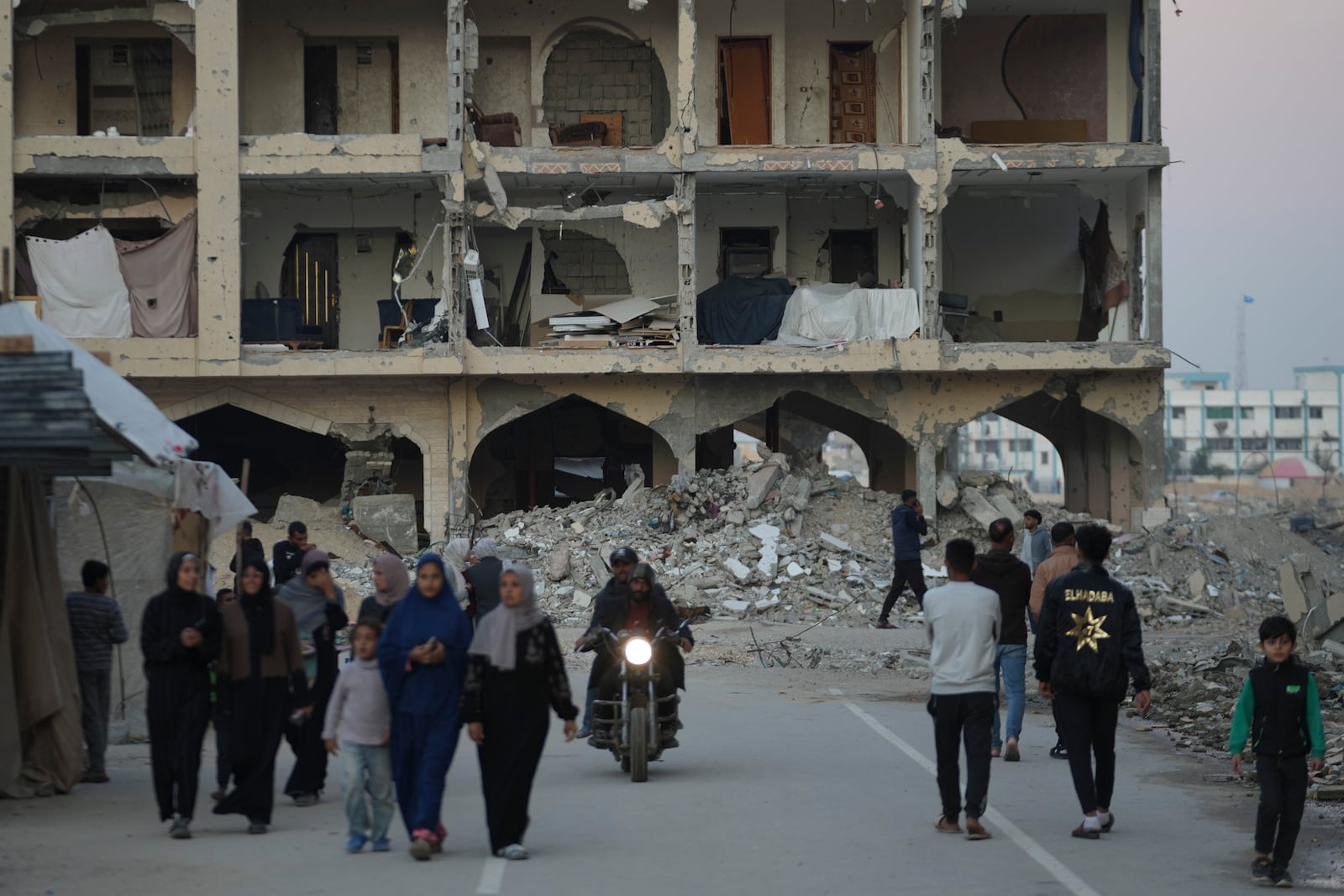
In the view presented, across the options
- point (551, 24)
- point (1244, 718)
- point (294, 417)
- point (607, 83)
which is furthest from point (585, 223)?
point (1244, 718)

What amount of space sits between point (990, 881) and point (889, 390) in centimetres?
2353

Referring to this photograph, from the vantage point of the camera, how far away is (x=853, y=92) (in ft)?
106

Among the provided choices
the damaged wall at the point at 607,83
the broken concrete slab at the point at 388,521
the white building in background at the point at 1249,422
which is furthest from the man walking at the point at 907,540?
the white building in background at the point at 1249,422

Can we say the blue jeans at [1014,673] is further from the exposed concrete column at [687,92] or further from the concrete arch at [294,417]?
the concrete arch at [294,417]

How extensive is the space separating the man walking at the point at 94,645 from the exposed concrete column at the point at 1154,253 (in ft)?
77.3

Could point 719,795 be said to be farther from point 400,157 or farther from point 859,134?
Result: point 859,134

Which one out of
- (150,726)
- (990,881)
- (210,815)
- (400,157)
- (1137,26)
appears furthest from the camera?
(1137,26)

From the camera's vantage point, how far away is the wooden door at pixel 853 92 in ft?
106

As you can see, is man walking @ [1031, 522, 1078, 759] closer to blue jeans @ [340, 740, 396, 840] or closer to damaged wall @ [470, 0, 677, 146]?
blue jeans @ [340, 740, 396, 840]

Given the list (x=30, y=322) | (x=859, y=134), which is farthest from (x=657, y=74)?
(x=30, y=322)

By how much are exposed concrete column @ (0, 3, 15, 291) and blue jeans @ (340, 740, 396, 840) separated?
23.9 meters

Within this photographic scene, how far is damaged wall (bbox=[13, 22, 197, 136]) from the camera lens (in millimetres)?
31328

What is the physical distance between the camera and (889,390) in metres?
30.5

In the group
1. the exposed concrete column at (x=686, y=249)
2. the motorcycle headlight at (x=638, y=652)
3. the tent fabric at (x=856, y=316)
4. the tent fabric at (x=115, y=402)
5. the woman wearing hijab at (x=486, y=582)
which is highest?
the exposed concrete column at (x=686, y=249)
